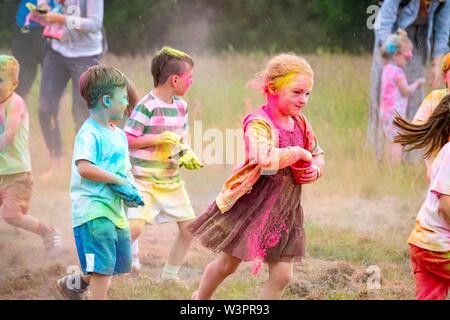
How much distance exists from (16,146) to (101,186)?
1.70 metres

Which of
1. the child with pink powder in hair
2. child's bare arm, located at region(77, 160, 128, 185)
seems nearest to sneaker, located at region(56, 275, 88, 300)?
the child with pink powder in hair

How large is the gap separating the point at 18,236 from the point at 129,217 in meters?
1.55

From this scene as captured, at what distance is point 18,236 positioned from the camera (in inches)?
325

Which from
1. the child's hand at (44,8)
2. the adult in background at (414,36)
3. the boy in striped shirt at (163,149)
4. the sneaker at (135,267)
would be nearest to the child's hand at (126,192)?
the boy in striped shirt at (163,149)

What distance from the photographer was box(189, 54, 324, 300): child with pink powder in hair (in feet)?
19.7

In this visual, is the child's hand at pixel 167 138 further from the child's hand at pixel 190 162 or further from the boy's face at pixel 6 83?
the boy's face at pixel 6 83

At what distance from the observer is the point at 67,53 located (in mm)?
9195

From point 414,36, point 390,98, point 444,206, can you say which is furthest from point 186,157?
point 414,36

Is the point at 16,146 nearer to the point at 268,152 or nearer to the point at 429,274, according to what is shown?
the point at 268,152

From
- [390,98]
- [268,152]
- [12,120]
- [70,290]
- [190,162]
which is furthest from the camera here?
[390,98]

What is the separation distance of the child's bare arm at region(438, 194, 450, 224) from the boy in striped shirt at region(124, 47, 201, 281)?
1.80 meters

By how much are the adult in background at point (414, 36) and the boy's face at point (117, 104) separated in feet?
13.5

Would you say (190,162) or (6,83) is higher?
(6,83)
